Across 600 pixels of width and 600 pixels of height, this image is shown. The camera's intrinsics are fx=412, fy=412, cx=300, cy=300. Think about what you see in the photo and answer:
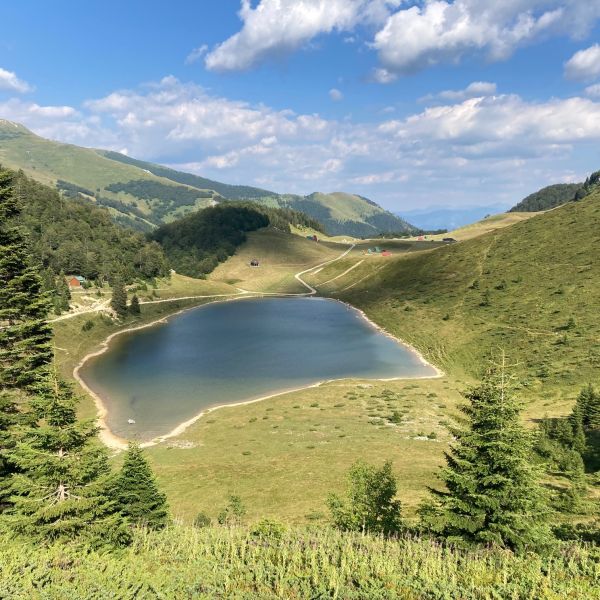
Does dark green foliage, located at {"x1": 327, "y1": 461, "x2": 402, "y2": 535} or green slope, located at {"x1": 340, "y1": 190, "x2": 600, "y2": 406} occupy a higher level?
green slope, located at {"x1": 340, "y1": 190, "x2": 600, "y2": 406}

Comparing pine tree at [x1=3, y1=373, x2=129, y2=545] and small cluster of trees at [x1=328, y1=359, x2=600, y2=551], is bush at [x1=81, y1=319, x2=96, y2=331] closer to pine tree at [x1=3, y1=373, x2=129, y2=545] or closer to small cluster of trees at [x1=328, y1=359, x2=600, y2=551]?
pine tree at [x1=3, y1=373, x2=129, y2=545]

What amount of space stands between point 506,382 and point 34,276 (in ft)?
79.2

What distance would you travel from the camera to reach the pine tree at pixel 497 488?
1536cm

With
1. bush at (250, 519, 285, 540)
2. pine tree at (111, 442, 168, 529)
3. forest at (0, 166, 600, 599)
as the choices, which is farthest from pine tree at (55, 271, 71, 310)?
bush at (250, 519, 285, 540)

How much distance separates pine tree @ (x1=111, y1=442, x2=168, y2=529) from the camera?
2212 centimetres

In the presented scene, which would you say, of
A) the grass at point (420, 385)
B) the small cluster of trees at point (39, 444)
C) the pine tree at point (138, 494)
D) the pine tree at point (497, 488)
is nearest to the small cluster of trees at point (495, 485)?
the pine tree at point (497, 488)

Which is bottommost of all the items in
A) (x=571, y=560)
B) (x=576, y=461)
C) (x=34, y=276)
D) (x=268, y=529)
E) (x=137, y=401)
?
(x=137, y=401)

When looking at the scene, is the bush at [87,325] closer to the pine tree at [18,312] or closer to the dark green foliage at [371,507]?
the pine tree at [18,312]

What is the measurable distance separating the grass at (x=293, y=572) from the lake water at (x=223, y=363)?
42168 mm

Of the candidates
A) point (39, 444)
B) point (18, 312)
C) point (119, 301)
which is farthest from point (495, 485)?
point (119, 301)

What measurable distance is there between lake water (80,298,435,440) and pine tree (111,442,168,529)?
30.3 m

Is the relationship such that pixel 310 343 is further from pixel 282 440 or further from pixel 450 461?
pixel 450 461

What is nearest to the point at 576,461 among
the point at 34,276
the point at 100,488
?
the point at 100,488

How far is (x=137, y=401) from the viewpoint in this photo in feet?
216
